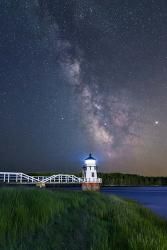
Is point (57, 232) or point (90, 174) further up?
point (57, 232)

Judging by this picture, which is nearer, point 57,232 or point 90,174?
point 57,232

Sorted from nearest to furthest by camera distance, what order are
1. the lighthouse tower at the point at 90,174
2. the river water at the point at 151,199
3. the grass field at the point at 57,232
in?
1. the grass field at the point at 57,232
2. the river water at the point at 151,199
3. the lighthouse tower at the point at 90,174

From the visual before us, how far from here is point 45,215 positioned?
9750 millimetres

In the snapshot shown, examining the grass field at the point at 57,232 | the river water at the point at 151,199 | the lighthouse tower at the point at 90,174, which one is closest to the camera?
the grass field at the point at 57,232

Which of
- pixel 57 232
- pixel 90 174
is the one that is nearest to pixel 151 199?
pixel 90 174

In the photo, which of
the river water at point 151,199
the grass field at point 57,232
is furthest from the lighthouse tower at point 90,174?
the grass field at point 57,232

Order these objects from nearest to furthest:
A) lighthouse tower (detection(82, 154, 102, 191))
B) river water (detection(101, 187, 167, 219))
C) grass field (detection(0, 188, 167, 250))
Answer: grass field (detection(0, 188, 167, 250)) → river water (detection(101, 187, 167, 219)) → lighthouse tower (detection(82, 154, 102, 191))

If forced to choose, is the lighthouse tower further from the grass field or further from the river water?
the grass field

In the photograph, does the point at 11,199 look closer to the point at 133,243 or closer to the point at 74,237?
the point at 74,237

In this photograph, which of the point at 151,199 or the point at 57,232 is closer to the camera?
the point at 57,232

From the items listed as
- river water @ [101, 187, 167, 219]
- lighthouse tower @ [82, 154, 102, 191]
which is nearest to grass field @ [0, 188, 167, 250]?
river water @ [101, 187, 167, 219]

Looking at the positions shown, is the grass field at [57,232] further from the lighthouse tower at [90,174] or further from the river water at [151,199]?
the lighthouse tower at [90,174]

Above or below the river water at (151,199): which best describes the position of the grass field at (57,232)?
above

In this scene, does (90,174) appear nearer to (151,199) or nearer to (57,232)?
(151,199)
